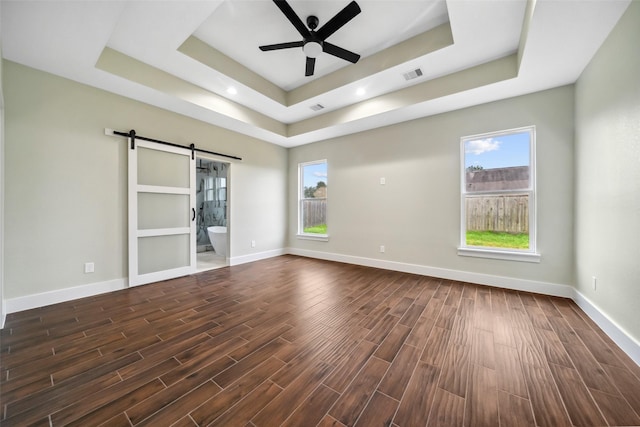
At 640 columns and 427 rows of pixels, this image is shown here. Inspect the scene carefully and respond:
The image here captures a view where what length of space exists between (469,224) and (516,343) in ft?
6.74

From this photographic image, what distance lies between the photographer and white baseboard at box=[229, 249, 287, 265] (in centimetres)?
468

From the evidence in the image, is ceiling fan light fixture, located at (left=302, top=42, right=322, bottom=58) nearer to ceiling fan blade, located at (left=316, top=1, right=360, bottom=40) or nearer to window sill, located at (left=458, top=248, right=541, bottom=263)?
ceiling fan blade, located at (left=316, top=1, right=360, bottom=40)

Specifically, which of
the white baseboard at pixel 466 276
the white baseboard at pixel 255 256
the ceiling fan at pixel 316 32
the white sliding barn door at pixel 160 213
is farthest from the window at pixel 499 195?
the white sliding barn door at pixel 160 213

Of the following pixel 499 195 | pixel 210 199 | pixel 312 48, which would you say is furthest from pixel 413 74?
pixel 210 199

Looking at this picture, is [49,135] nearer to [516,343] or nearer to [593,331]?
[516,343]

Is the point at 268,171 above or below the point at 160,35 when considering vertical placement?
below

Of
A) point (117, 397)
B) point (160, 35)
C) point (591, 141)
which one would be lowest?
point (117, 397)

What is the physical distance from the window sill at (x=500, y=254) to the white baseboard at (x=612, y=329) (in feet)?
1.88

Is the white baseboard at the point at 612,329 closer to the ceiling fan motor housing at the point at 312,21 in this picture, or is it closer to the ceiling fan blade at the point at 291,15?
the ceiling fan blade at the point at 291,15

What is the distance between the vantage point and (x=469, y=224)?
362 cm

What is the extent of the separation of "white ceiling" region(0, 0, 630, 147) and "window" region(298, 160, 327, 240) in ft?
5.33

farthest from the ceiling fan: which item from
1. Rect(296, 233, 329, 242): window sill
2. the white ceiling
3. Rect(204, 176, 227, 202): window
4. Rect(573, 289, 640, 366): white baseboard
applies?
Rect(204, 176, 227, 202): window

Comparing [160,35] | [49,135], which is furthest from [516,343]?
[49,135]

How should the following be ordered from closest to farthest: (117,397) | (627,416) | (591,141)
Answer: (627,416) < (117,397) < (591,141)
